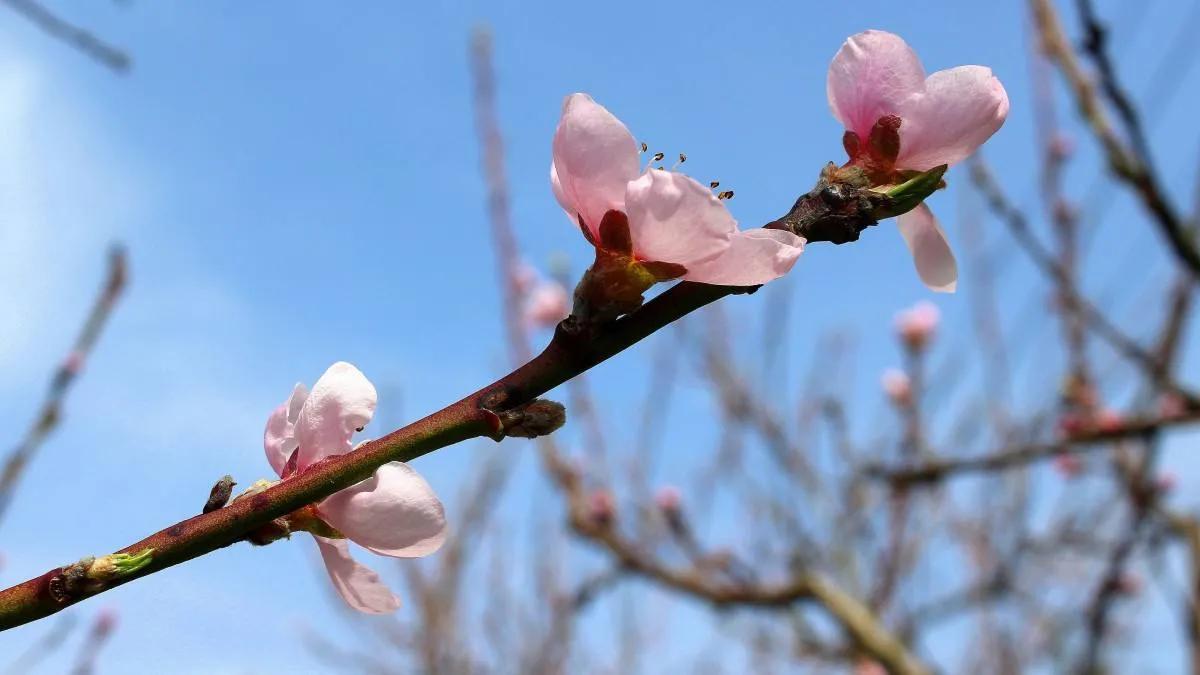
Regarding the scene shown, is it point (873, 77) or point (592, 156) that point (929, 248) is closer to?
point (873, 77)

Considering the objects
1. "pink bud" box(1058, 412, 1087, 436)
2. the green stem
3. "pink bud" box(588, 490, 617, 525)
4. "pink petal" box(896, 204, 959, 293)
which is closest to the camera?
the green stem

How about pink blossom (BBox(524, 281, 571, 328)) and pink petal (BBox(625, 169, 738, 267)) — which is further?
pink blossom (BBox(524, 281, 571, 328))

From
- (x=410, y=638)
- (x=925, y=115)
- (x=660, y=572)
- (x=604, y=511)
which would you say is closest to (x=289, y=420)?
(x=925, y=115)

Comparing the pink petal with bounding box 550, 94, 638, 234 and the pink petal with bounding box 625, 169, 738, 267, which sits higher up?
the pink petal with bounding box 550, 94, 638, 234

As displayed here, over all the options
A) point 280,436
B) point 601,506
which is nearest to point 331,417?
point 280,436

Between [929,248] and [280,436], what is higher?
[929,248]

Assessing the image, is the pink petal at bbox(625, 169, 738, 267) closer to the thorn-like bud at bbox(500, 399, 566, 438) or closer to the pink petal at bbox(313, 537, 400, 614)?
the thorn-like bud at bbox(500, 399, 566, 438)

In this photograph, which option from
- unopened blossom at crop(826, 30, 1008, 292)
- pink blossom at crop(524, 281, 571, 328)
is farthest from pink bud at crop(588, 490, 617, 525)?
unopened blossom at crop(826, 30, 1008, 292)

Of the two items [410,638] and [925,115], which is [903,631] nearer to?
[410,638]

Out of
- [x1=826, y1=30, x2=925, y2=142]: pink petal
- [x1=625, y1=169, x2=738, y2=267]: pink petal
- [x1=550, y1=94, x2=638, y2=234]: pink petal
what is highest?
[x1=826, y1=30, x2=925, y2=142]: pink petal
